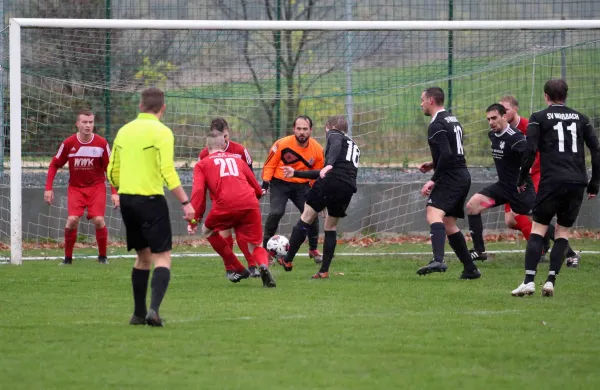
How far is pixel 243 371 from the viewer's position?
A: 239 inches

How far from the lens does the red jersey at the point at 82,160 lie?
43.4 feet

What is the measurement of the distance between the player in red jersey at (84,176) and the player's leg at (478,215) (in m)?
4.66

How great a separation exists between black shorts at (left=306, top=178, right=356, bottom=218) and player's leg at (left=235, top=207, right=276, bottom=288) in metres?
1.17

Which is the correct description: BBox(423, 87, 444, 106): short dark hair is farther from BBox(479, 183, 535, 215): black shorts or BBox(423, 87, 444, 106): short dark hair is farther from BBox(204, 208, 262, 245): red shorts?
BBox(204, 208, 262, 245): red shorts

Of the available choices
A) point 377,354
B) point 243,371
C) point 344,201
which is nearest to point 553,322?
point 377,354

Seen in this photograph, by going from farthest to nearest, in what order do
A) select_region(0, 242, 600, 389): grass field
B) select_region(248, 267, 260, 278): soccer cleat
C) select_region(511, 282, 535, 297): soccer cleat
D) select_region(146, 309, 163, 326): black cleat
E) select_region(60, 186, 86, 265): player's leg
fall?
select_region(60, 186, 86, 265): player's leg < select_region(248, 267, 260, 278): soccer cleat < select_region(511, 282, 535, 297): soccer cleat < select_region(146, 309, 163, 326): black cleat < select_region(0, 242, 600, 389): grass field

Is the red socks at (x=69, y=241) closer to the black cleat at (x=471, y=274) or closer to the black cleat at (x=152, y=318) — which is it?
the black cleat at (x=471, y=274)

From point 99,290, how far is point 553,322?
15.3 ft

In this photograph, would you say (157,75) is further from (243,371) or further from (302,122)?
(243,371)

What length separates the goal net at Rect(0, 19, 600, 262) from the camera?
1463cm

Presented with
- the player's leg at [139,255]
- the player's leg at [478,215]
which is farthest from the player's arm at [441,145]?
the player's leg at [139,255]

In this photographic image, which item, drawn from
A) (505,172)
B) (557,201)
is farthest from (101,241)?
(557,201)

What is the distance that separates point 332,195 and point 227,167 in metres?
1.56

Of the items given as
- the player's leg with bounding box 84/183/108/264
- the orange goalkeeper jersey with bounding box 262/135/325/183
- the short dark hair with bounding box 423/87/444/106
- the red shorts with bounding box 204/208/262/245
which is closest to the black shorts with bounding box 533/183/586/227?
the short dark hair with bounding box 423/87/444/106
